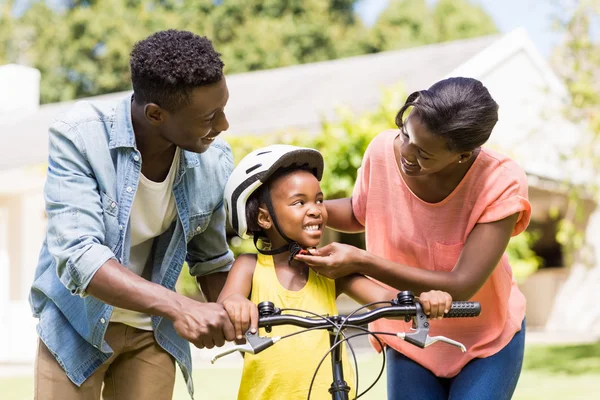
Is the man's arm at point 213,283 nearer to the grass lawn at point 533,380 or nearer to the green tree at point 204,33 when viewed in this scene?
the grass lawn at point 533,380

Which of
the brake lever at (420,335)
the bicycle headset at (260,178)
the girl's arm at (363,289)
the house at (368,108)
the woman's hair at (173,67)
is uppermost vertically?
the house at (368,108)

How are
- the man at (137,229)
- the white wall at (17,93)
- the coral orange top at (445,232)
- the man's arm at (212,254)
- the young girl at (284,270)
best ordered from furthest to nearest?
the white wall at (17,93)
the man's arm at (212,254)
the coral orange top at (445,232)
the young girl at (284,270)
the man at (137,229)

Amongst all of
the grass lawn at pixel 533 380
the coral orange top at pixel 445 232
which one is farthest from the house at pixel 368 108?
the coral orange top at pixel 445 232

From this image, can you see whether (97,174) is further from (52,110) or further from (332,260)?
(52,110)

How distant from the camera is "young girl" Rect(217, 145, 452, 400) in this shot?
355cm

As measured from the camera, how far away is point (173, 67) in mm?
3441

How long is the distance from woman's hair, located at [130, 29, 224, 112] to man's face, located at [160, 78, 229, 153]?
0.02m

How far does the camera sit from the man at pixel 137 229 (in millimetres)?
3328

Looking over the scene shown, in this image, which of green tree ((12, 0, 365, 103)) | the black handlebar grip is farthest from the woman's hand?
green tree ((12, 0, 365, 103))

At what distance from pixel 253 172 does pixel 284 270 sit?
0.40m

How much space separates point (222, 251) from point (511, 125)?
13.5 m

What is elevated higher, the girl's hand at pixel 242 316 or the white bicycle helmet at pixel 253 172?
the white bicycle helmet at pixel 253 172

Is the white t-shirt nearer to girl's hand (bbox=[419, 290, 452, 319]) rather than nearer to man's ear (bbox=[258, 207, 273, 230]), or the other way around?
man's ear (bbox=[258, 207, 273, 230])

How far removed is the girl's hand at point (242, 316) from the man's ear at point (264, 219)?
1.81ft
